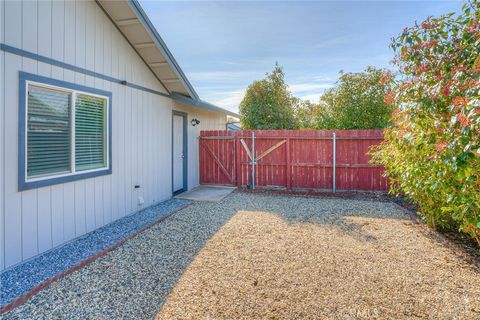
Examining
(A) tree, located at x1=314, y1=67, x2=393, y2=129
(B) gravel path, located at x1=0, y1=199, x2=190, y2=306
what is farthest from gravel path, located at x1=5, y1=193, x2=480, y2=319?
(A) tree, located at x1=314, y1=67, x2=393, y2=129

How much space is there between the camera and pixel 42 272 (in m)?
3.41

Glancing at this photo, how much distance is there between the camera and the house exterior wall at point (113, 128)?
3457 mm

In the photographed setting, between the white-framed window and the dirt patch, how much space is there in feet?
8.10

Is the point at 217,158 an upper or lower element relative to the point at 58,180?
upper

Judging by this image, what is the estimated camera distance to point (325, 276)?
11.0 ft

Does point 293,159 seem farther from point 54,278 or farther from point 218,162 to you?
point 54,278

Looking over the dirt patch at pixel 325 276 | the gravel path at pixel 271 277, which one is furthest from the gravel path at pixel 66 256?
the dirt patch at pixel 325 276

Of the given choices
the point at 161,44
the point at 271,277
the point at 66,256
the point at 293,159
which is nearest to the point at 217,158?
the point at 293,159

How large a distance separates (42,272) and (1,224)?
744 millimetres

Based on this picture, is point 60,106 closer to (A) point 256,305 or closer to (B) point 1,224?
(B) point 1,224

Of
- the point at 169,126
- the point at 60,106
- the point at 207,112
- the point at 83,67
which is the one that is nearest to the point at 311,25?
the point at 207,112

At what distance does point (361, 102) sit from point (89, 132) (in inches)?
386

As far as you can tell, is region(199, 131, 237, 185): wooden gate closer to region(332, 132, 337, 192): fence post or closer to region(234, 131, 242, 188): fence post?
region(234, 131, 242, 188): fence post

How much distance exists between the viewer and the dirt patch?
268 cm
